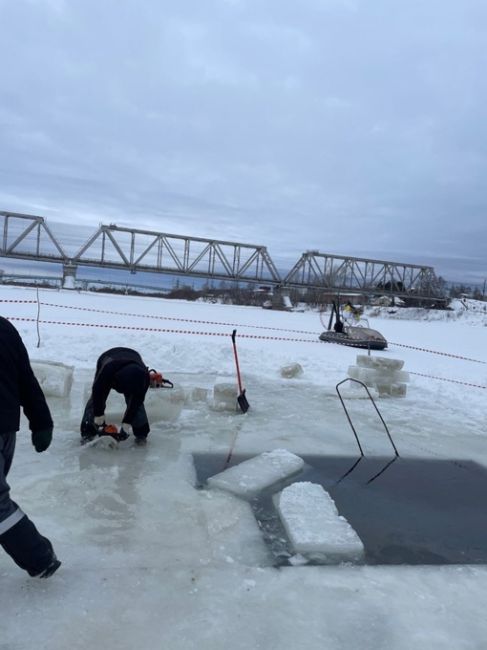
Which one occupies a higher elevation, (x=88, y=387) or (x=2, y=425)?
(x=2, y=425)

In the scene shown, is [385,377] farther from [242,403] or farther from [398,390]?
[242,403]

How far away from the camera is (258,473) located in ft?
15.4

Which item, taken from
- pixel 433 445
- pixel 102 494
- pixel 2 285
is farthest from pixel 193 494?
pixel 2 285

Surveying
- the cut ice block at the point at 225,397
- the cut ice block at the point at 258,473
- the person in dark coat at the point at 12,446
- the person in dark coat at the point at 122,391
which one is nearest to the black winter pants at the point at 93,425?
the person in dark coat at the point at 122,391

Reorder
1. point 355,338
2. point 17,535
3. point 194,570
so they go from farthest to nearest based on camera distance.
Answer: point 355,338
point 194,570
point 17,535

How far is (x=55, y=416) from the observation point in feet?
20.3

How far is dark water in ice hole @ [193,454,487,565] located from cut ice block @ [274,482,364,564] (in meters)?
0.09

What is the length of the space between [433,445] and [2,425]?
203 inches

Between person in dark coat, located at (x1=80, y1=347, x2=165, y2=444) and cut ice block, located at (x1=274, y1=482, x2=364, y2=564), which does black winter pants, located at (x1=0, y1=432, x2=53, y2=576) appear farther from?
person in dark coat, located at (x1=80, y1=347, x2=165, y2=444)

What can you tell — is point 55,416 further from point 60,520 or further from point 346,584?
point 346,584

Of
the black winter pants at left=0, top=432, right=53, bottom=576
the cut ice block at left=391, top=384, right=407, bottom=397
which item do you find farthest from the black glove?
the cut ice block at left=391, top=384, right=407, bottom=397

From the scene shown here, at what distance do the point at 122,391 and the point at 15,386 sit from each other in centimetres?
232

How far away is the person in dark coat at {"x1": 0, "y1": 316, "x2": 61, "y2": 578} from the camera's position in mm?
2664

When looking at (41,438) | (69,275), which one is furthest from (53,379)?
(69,275)
